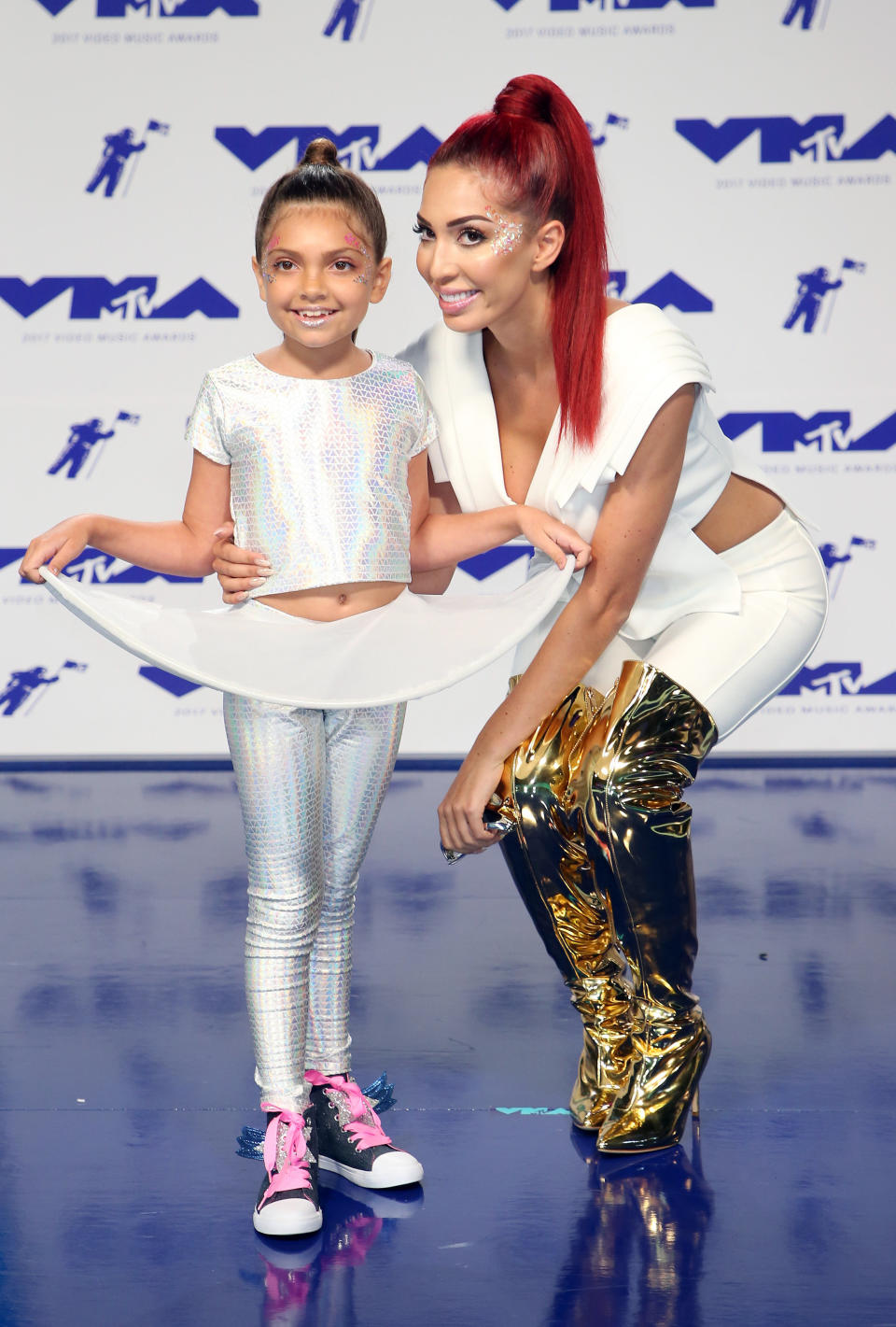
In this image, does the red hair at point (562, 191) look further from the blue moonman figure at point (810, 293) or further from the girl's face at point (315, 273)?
the blue moonman figure at point (810, 293)

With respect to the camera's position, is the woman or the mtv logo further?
the mtv logo

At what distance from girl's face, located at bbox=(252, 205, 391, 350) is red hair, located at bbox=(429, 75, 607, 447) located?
0.20 metres

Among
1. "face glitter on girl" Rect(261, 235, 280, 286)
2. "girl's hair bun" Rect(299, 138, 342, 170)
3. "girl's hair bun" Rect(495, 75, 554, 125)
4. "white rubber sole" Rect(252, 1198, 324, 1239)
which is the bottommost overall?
"white rubber sole" Rect(252, 1198, 324, 1239)

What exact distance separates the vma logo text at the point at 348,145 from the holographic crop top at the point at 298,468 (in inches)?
125

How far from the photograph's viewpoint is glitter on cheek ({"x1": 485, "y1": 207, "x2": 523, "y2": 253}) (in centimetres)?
166

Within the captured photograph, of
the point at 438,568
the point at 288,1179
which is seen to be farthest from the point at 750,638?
the point at 288,1179

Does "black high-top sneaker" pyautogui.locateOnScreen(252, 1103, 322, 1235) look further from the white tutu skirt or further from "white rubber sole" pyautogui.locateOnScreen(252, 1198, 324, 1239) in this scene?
the white tutu skirt

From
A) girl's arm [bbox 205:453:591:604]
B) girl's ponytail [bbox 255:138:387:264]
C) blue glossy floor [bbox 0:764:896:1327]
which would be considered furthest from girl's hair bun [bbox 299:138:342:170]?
blue glossy floor [bbox 0:764:896:1327]

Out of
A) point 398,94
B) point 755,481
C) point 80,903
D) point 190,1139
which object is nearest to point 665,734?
point 755,481

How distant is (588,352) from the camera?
1734mm

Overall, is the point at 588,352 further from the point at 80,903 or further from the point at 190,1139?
the point at 80,903

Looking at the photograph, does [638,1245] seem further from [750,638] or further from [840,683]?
[840,683]

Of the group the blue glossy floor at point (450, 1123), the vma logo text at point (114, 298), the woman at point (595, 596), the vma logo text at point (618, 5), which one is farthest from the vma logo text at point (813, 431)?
the woman at point (595, 596)

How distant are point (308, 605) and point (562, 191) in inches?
23.3
